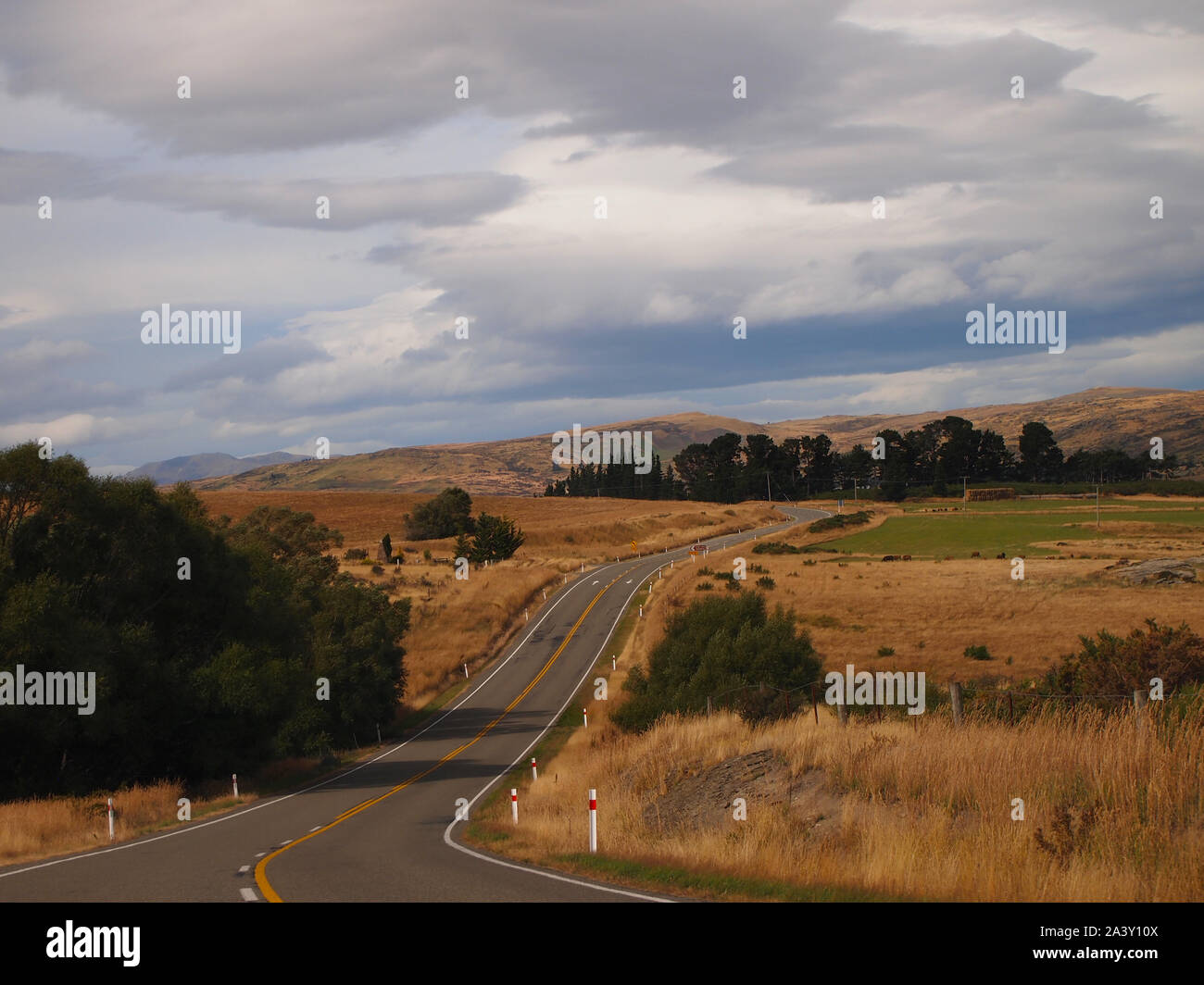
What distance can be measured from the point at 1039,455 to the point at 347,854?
195647 mm

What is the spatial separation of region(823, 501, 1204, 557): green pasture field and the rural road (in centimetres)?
6134

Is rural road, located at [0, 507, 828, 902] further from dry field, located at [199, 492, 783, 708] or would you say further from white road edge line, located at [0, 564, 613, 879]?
dry field, located at [199, 492, 783, 708]

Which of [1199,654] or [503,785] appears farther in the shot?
[503,785]

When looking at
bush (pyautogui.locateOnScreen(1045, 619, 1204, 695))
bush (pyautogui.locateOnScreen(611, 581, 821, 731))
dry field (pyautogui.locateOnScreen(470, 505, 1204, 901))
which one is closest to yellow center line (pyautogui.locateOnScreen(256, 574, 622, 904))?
dry field (pyautogui.locateOnScreen(470, 505, 1204, 901))

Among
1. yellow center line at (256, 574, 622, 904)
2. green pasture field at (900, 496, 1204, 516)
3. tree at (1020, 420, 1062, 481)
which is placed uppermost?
tree at (1020, 420, 1062, 481)

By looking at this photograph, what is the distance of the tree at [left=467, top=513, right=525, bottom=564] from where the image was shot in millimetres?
103688

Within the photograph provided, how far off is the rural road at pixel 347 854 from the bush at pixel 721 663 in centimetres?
592

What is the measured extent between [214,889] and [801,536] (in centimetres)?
10763

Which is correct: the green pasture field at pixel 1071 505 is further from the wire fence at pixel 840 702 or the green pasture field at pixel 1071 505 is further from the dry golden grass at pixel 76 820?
the dry golden grass at pixel 76 820

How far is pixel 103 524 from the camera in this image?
1250 inches

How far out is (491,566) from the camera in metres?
98.1
